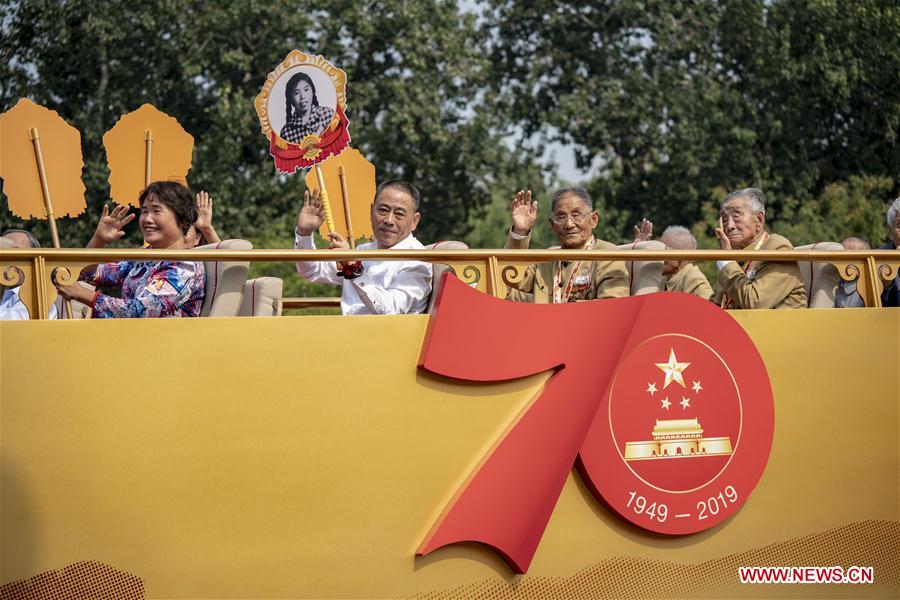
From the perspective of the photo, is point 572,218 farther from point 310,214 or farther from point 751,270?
point 310,214

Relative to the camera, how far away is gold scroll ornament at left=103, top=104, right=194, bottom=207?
521 cm

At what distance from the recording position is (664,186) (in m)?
19.9

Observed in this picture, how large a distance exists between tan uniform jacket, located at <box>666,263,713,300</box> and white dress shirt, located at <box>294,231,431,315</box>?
1.51m

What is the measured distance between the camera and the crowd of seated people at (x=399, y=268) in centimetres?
440

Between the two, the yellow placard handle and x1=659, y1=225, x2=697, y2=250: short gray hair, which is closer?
the yellow placard handle

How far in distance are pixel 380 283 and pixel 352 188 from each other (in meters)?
0.61

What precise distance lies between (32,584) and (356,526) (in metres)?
1.14

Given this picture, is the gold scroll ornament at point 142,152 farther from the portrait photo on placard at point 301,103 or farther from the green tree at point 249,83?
the green tree at point 249,83

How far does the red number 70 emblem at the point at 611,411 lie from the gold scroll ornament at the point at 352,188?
1.06m

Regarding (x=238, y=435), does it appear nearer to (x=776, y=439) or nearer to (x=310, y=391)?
(x=310, y=391)

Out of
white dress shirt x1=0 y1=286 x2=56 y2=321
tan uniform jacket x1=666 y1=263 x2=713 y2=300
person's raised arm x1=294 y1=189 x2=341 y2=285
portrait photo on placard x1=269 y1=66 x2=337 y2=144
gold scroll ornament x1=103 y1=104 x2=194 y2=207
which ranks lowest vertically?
white dress shirt x1=0 y1=286 x2=56 y2=321

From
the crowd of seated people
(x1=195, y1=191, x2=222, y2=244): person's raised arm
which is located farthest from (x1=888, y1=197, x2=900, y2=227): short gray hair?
(x1=195, y1=191, x2=222, y2=244): person's raised arm

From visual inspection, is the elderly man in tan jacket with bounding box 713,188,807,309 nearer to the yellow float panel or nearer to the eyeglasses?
the yellow float panel

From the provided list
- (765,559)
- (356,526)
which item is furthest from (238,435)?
(765,559)
